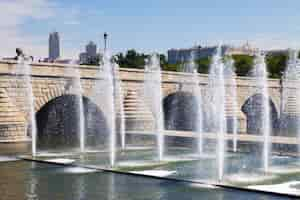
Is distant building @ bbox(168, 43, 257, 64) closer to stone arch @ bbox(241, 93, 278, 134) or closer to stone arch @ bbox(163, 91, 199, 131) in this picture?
stone arch @ bbox(241, 93, 278, 134)

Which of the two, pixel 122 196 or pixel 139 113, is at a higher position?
pixel 139 113

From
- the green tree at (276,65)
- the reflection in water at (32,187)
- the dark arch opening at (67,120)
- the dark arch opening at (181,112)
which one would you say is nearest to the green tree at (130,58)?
the green tree at (276,65)

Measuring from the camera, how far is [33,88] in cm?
2778

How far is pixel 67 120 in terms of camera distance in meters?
34.9

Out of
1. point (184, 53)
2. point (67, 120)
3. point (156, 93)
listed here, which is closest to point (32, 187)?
point (156, 93)

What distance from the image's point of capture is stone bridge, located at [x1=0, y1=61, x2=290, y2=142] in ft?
85.1

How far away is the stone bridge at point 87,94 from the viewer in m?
25.9

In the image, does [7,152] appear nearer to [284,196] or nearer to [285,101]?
[284,196]

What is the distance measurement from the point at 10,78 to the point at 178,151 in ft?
30.4

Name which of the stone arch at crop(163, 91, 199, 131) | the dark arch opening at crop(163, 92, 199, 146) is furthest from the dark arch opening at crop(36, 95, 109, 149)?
the stone arch at crop(163, 91, 199, 131)

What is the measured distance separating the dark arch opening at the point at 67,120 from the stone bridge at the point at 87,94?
0.23 m

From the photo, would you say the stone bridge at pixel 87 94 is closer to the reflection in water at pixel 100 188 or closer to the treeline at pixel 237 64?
the reflection in water at pixel 100 188

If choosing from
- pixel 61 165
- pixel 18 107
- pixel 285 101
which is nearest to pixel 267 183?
pixel 61 165

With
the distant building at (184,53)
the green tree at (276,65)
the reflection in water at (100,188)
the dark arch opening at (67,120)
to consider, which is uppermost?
the distant building at (184,53)
